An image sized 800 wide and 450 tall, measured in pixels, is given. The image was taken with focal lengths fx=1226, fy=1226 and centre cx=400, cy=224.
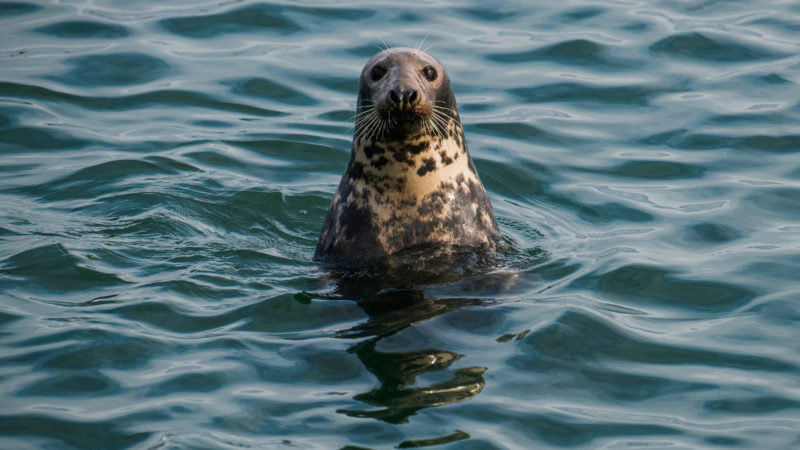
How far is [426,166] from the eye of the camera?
7910 mm

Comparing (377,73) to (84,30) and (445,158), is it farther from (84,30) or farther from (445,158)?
(84,30)

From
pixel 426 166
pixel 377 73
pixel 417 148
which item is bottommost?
pixel 426 166

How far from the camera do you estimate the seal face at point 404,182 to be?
7.76 m

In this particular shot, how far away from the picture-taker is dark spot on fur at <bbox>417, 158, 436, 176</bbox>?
7.90 m

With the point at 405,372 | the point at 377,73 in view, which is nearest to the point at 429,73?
the point at 377,73

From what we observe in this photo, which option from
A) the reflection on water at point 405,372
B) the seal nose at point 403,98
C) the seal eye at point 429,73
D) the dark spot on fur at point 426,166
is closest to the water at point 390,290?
the reflection on water at point 405,372

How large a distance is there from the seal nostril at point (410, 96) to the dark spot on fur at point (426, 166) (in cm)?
62

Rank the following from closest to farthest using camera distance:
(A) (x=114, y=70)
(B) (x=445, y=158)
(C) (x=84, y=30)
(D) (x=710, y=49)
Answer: (B) (x=445, y=158)
(A) (x=114, y=70)
(D) (x=710, y=49)
(C) (x=84, y=30)

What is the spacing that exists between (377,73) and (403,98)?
477 millimetres

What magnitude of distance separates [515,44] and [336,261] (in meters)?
6.14

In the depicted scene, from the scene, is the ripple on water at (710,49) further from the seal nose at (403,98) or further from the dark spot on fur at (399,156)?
the seal nose at (403,98)

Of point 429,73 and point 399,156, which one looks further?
point 399,156

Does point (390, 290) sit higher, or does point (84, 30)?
point (84, 30)

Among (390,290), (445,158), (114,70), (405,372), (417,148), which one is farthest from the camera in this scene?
(114,70)
